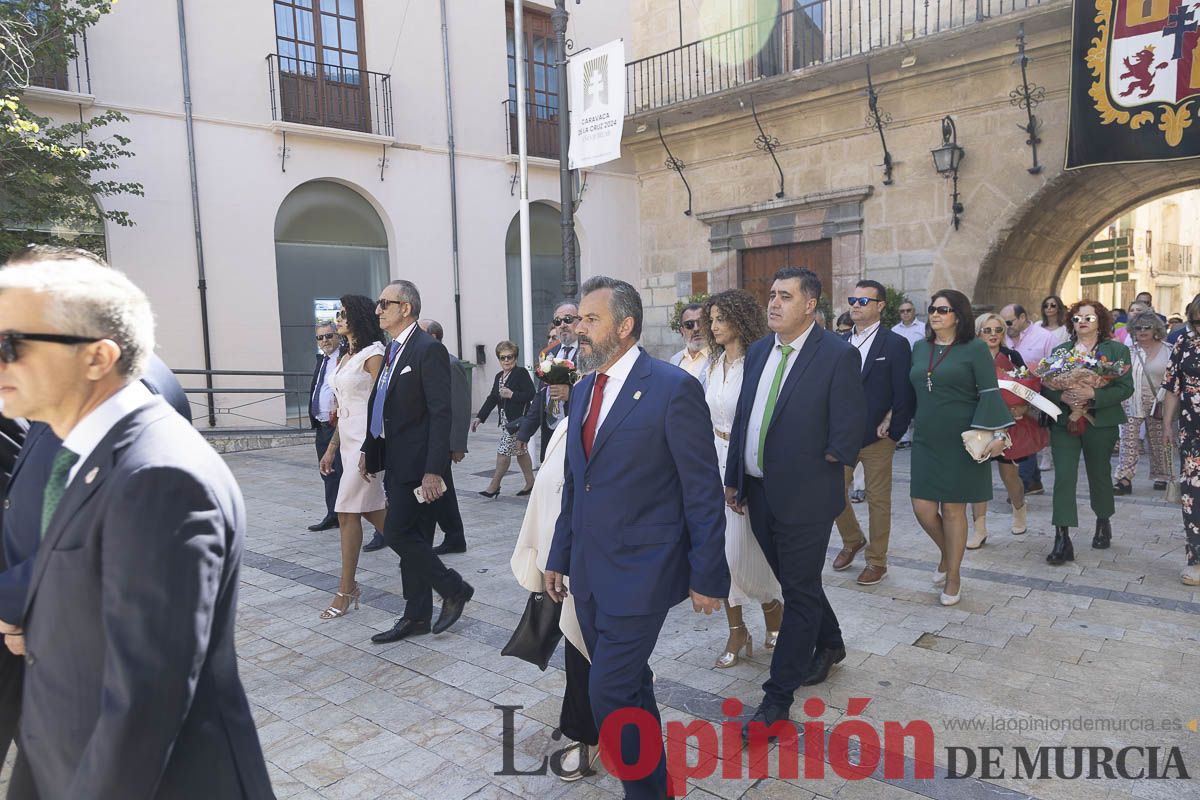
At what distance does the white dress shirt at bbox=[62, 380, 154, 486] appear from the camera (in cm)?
154

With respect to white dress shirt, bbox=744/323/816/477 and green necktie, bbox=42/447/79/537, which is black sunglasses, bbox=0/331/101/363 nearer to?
green necktie, bbox=42/447/79/537

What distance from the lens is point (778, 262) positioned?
45.9 ft

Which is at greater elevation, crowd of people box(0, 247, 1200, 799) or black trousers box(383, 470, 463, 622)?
crowd of people box(0, 247, 1200, 799)

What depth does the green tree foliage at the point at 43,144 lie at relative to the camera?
929cm

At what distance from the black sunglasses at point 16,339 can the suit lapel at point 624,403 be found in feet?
5.14

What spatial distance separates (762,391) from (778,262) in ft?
35.8

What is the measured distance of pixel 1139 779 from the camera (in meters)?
2.90

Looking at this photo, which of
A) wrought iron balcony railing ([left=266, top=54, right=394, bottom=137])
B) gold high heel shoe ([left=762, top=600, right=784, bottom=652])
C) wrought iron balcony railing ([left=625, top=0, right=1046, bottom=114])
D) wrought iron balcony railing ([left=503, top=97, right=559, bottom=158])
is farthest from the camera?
wrought iron balcony railing ([left=503, top=97, right=559, bottom=158])

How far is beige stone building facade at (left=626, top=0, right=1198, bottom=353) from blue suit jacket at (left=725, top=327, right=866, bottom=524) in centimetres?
945

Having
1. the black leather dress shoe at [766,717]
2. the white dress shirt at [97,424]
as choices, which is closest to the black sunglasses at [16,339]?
the white dress shirt at [97,424]

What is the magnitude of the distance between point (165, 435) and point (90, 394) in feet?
0.73

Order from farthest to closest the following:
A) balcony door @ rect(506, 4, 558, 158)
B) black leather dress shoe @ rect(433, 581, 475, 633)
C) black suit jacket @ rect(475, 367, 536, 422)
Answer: balcony door @ rect(506, 4, 558, 158), black suit jacket @ rect(475, 367, 536, 422), black leather dress shoe @ rect(433, 581, 475, 633)

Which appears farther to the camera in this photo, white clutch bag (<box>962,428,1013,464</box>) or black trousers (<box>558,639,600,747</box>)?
white clutch bag (<box>962,428,1013,464</box>)

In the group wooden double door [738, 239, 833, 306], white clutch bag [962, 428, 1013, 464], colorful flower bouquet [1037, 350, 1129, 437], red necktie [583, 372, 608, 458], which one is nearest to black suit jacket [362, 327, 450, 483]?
red necktie [583, 372, 608, 458]
